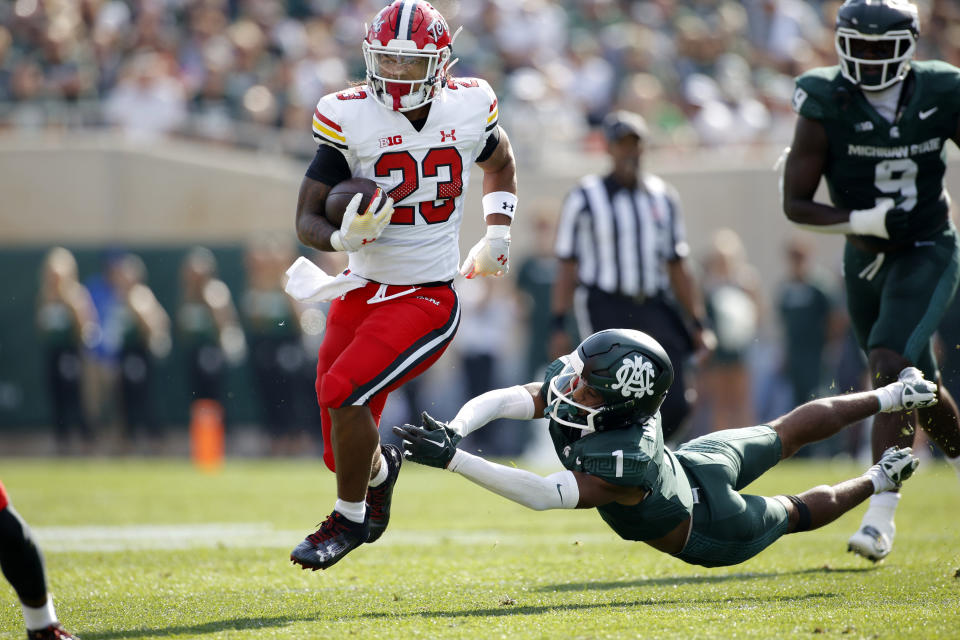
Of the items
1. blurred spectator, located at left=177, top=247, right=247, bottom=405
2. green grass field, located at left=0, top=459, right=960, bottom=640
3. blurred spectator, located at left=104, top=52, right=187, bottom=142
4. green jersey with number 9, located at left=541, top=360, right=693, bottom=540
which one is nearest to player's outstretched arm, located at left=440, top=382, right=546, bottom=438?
green jersey with number 9, located at left=541, top=360, right=693, bottom=540

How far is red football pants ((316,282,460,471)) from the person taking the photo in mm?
4047

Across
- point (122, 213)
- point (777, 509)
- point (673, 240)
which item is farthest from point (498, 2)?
point (777, 509)

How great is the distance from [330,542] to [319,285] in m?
0.86

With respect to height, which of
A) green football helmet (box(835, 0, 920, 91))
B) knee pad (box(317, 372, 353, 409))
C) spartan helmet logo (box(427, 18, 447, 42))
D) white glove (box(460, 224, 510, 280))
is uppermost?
spartan helmet logo (box(427, 18, 447, 42))

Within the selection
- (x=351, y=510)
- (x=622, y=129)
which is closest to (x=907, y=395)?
(x=351, y=510)

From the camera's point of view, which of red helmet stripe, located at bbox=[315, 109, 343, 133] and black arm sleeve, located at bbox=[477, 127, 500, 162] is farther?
black arm sleeve, located at bbox=[477, 127, 500, 162]

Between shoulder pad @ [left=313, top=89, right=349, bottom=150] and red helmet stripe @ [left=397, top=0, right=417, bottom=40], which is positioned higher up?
red helmet stripe @ [left=397, top=0, right=417, bottom=40]

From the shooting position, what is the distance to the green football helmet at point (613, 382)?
382cm

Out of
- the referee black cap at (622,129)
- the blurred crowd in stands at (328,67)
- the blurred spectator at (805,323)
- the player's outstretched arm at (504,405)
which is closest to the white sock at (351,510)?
the player's outstretched arm at (504,405)

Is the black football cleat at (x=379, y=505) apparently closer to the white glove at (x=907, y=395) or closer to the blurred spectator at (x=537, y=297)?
the white glove at (x=907, y=395)

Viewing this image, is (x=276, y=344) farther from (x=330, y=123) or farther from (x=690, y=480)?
(x=690, y=480)

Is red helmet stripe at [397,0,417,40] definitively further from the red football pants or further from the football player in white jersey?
A: the red football pants

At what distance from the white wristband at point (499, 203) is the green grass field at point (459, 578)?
4.23 feet

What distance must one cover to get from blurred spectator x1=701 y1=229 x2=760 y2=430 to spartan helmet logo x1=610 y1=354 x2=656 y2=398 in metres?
5.84
